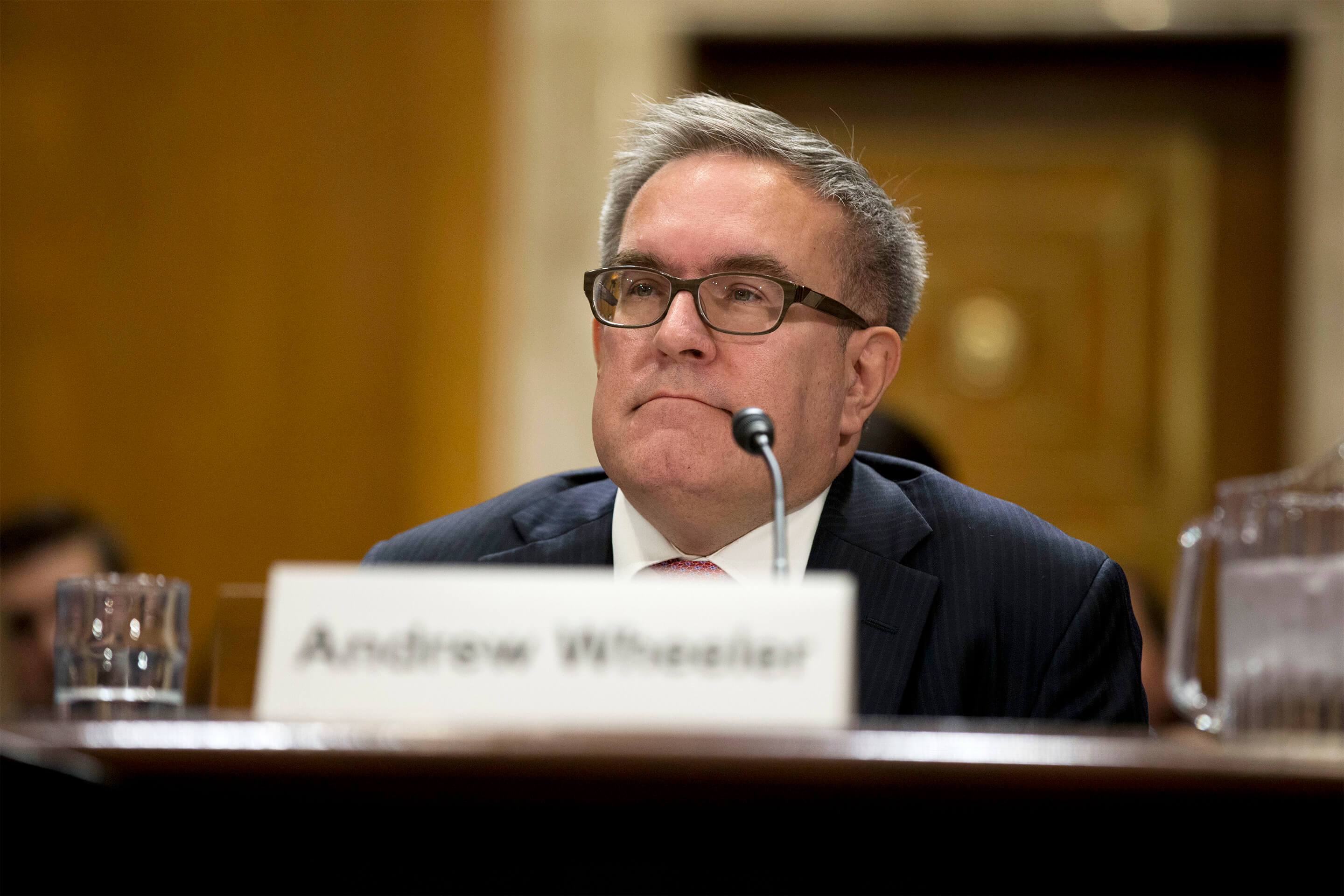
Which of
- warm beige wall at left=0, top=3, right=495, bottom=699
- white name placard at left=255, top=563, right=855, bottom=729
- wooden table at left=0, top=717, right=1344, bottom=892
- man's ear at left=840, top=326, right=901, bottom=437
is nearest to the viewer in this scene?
wooden table at left=0, top=717, right=1344, bottom=892

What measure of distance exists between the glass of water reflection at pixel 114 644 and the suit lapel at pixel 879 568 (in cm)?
72

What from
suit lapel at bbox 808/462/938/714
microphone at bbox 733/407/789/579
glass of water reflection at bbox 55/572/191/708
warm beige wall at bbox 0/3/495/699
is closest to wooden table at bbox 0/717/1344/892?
glass of water reflection at bbox 55/572/191/708

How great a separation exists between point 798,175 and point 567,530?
0.55m

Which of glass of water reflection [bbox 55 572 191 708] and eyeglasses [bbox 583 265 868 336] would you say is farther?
eyeglasses [bbox 583 265 868 336]

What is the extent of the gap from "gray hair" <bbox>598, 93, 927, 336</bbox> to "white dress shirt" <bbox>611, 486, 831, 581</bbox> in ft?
0.97

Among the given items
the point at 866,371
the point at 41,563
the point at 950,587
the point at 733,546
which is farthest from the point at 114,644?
Answer: the point at 41,563

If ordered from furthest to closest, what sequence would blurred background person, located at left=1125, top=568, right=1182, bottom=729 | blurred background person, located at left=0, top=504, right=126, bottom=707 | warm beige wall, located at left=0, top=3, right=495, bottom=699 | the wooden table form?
warm beige wall, located at left=0, top=3, right=495, bottom=699
blurred background person, located at left=1125, top=568, right=1182, bottom=729
blurred background person, located at left=0, top=504, right=126, bottom=707
the wooden table

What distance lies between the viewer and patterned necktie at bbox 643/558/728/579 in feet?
5.79

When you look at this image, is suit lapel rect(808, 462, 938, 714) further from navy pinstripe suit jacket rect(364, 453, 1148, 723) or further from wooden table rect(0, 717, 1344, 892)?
wooden table rect(0, 717, 1344, 892)

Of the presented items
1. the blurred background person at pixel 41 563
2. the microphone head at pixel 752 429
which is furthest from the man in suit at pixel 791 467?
the blurred background person at pixel 41 563

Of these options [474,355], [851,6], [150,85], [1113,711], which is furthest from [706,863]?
[150,85]

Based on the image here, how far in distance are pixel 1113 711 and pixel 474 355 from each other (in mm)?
2728

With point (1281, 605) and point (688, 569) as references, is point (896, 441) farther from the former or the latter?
point (1281, 605)

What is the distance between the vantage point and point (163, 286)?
4230 millimetres
